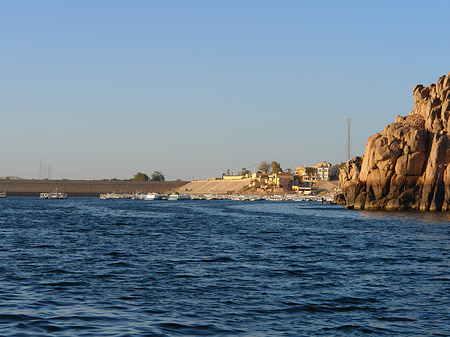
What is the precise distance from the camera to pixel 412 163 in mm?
137500

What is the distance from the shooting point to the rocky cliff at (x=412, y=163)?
→ 131250mm

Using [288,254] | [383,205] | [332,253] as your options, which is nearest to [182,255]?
[288,254]

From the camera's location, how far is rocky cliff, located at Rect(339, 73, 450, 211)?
13125 centimetres

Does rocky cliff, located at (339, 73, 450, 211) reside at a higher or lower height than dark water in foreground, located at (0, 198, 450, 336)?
higher

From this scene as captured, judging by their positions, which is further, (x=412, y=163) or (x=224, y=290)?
(x=412, y=163)

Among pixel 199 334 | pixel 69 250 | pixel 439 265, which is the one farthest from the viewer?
pixel 69 250

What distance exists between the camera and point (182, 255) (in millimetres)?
48750

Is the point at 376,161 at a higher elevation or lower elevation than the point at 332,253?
higher

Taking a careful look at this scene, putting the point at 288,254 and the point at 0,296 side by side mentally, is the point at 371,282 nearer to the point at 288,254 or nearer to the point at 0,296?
the point at 288,254

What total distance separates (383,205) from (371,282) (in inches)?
4403

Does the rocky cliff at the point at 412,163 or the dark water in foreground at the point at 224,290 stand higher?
the rocky cliff at the point at 412,163

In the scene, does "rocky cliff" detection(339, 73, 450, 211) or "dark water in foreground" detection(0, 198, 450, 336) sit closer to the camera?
"dark water in foreground" detection(0, 198, 450, 336)

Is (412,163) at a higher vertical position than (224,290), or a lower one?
higher

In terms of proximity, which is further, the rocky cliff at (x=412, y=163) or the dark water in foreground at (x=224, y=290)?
the rocky cliff at (x=412, y=163)
